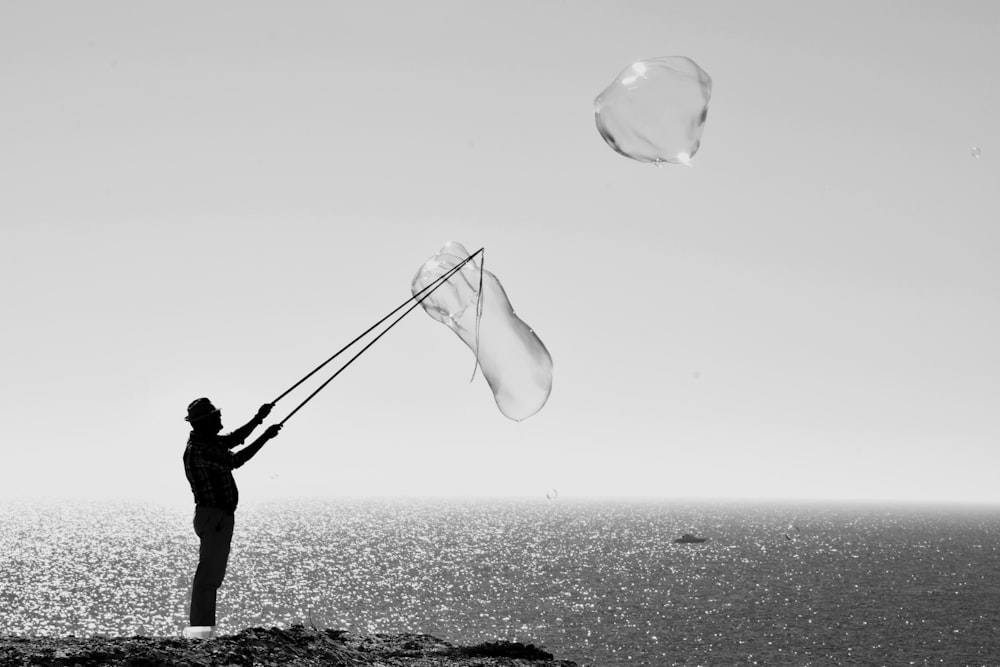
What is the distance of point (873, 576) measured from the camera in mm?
113500

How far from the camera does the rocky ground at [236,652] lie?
8.97 meters

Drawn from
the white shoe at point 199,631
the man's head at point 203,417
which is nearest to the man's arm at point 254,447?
the man's head at point 203,417

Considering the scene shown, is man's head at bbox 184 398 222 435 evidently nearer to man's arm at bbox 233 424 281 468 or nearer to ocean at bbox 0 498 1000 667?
man's arm at bbox 233 424 281 468

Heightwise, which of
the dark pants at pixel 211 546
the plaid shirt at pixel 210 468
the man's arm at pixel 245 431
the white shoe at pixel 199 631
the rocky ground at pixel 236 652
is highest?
the man's arm at pixel 245 431

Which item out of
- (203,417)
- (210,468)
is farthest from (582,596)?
(203,417)

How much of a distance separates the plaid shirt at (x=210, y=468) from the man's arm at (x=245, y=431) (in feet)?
0.04

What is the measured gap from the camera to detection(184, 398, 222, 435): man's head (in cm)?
895

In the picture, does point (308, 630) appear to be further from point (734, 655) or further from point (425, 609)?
point (425, 609)

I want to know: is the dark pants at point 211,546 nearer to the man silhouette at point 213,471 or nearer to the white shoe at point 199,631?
the man silhouette at point 213,471

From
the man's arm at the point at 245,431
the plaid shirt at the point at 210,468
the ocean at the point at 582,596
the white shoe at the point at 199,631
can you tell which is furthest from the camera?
the ocean at the point at 582,596

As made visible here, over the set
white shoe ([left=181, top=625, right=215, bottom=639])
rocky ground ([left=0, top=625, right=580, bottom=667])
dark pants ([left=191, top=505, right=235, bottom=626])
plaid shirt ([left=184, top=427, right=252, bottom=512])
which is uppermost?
plaid shirt ([left=184, top=427, right=252, bottom=512])

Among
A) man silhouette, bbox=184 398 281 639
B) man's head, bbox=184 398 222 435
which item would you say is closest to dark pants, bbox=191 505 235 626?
man silhouette, bbox=184 398 281 639

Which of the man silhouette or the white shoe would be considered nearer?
the man silhouette

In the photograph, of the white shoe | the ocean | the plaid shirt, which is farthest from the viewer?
the ocean
